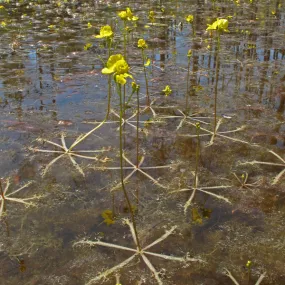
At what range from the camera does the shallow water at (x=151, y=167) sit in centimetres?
196

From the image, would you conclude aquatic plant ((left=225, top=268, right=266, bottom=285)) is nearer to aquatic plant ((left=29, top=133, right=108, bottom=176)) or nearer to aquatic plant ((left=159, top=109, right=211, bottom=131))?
aquatic plant ((left=29, top=133, right=108, bottom=176))

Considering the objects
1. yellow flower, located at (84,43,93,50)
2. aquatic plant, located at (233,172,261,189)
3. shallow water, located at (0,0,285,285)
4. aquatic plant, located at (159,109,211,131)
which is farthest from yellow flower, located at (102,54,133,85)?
yellow flower, located at (84,43,93,50)

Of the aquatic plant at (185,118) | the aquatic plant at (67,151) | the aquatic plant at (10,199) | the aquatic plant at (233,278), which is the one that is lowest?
the aquatic plant at (233,278)

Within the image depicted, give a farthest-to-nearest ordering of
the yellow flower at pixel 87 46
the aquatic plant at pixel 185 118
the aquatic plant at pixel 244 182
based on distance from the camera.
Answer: the yellow flower at pixel 87 46 → the aquatic plant at pixel 185 118 → the aquatic plant at pixel 244 182

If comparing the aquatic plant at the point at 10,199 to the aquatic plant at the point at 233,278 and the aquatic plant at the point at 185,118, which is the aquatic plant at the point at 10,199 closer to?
the aquatic plant at the point at 233,278

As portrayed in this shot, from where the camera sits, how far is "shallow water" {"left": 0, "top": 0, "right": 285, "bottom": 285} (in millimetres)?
1964

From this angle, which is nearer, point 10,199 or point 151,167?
point 10,199

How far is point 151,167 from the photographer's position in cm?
276

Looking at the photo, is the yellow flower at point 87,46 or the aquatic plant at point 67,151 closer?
the aquatic plant at point 67,151

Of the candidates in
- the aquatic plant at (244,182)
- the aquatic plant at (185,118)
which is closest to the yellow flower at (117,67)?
the aquatic plant at (244,182)

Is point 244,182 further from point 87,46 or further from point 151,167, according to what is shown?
Answer: point 87,46

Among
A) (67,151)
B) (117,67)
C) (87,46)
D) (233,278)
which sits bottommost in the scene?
(233,278)

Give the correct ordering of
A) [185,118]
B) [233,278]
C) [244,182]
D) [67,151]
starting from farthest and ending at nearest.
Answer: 1. [185,118]
2. [67,151]
3. [244,182]
4. [233,278]

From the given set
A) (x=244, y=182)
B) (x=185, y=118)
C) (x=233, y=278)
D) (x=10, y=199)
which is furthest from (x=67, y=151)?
(x=233, y=278)
